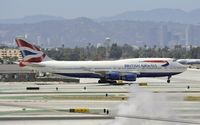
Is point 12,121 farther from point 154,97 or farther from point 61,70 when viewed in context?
point 61,70

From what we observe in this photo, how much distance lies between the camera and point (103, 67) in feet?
321

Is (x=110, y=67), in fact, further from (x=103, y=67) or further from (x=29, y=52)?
(x=29, y=52)

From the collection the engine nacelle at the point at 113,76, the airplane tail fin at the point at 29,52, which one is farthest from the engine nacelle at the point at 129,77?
the airplane tail fin at the point at 29,52

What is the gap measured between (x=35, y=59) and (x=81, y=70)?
8.73 metres

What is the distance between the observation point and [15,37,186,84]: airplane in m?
97.1

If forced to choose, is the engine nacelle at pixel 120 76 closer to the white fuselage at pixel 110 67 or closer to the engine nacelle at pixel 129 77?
the engine nacelle at pixel 129 77

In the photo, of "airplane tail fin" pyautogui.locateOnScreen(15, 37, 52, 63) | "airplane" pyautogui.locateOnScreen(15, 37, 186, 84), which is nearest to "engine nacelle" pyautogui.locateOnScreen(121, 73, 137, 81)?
"airplane" pyautogui.locateOnScreen(15, 37, 186, 84)

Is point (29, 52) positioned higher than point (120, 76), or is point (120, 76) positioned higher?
point (29, 52)

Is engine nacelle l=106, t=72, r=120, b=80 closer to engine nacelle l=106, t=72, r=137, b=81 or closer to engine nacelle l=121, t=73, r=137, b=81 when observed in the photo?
engine nacelle l=106, t=72, r=137, b=81

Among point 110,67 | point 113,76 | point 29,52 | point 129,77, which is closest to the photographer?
point 129,77

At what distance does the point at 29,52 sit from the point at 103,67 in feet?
45.2

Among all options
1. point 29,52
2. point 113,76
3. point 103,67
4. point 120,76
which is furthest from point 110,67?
point 29,52

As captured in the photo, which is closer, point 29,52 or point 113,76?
point 113,76

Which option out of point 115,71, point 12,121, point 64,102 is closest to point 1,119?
point 12,121
